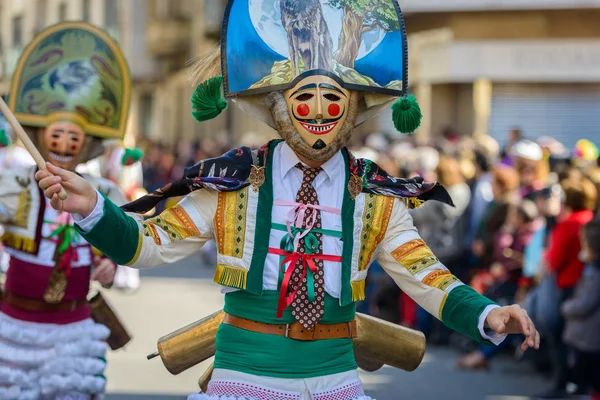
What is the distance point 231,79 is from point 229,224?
0.56 meters

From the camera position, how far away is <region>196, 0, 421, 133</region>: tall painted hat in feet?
17.0

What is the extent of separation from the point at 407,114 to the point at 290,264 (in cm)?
77

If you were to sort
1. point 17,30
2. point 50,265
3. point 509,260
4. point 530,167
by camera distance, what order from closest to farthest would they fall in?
point 50,265
point 509,260
point 530,167
point 17,30

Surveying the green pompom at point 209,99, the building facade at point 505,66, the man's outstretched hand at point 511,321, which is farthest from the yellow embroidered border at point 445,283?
the building facade at point 505,66

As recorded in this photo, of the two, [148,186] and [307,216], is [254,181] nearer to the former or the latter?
[307,216]

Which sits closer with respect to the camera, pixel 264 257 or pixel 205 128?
pixel 264 257

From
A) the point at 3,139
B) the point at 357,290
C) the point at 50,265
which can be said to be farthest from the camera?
the point at 3,139

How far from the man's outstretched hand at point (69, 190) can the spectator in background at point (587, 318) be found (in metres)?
4.77

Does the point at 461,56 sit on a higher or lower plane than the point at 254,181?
higher

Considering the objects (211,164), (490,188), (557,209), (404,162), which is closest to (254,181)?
(211,164)

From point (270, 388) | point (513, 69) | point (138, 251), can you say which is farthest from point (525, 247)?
point (513, 69)

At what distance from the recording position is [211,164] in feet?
17.0

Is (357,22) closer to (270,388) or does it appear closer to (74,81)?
(270,388)

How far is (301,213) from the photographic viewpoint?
16.8 feet
